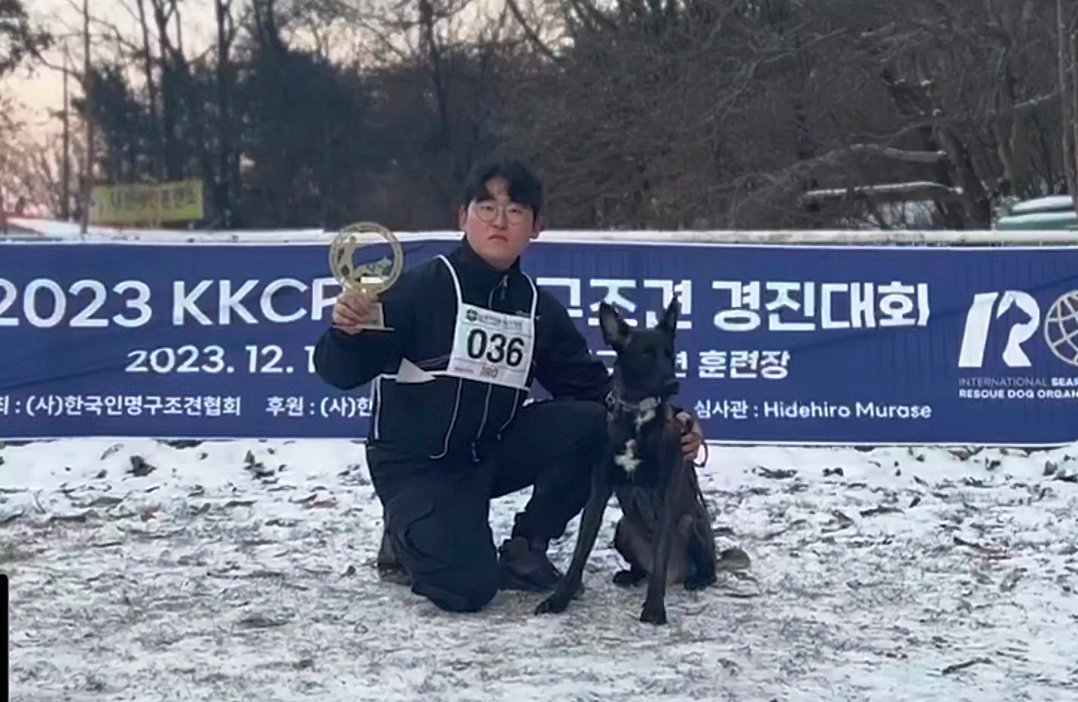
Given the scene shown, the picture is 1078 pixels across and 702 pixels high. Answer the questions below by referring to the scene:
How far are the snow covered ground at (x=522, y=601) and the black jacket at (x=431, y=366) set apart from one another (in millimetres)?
621

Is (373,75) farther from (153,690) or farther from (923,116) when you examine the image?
(153,690)

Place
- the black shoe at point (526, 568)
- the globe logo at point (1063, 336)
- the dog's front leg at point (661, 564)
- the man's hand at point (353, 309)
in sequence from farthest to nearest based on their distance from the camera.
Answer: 1. the globe logo at point (1063, 336)
2. the black shoe at point (526, 568)
3. the dog's front leg at point (661, 564)
4. the man's hand at point (353, 309)

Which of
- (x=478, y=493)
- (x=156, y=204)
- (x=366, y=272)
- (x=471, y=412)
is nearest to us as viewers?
(x=366, y=272)

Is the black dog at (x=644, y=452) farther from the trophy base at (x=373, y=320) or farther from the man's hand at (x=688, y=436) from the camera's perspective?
the trophy base at (x=373, y=320)

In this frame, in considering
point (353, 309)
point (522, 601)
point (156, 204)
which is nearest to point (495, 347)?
point (353, 309)

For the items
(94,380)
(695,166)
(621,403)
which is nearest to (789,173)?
(695,166)

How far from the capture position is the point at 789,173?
19406 mm

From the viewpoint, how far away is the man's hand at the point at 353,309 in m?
4.55

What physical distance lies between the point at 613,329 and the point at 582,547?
0.77 m

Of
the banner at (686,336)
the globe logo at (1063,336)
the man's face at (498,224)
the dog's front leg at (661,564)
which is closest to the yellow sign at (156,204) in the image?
the banner at (686,336)

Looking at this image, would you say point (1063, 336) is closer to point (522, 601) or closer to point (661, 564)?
point (661, 564)

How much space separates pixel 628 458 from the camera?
15.9 feet

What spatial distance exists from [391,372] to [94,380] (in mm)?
3796

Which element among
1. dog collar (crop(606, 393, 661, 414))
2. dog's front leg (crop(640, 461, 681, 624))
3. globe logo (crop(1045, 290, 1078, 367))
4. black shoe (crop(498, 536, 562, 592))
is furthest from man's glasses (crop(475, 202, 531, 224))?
globe logo (crop(1045, 290, 1078, 367))
